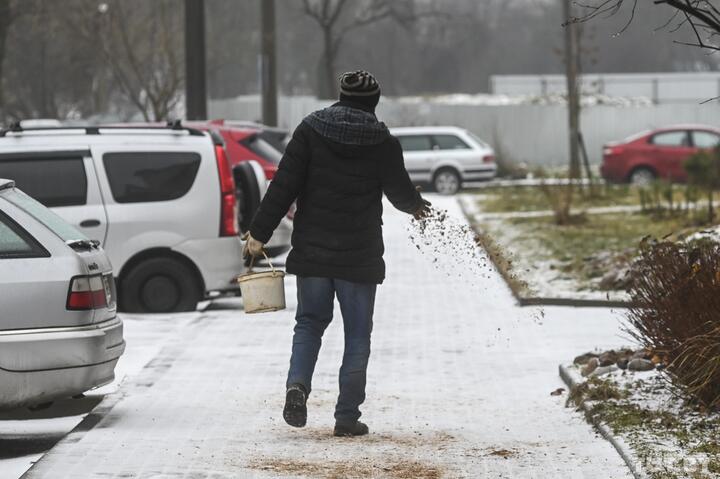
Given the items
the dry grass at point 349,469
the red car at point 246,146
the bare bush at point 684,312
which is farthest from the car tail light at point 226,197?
the dry grass at point 349,469

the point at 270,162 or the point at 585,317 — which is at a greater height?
the point at 270,162

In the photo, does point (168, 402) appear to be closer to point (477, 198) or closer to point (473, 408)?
point (473, 408)

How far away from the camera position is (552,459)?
7.52 metres

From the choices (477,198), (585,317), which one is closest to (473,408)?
(585,317)

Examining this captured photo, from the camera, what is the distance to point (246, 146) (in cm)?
1873

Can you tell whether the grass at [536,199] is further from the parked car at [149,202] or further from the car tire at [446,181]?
the parked car at [149,202]

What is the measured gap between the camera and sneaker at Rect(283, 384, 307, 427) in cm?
771

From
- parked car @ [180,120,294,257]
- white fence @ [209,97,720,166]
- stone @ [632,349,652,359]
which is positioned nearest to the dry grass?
stone @ [632,349,652,359]

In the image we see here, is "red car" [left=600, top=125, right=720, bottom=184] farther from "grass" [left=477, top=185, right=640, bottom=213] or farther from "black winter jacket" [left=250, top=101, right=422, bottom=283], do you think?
"black winter jacket" [left=250, top=101, right=422, bottom=283]

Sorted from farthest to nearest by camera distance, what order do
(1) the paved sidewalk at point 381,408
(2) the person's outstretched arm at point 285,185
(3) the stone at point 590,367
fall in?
1. (3) the stone at point 590,367
2. (2) the person's outstretched arm at point 285,185
3. (1) the paved sidewalk at point 381,408

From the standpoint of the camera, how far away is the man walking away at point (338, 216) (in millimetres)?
7828

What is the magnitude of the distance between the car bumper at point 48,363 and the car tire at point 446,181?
27378 millimetres

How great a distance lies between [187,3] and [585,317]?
13725 mm

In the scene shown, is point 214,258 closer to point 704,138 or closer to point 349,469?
point 349,469
